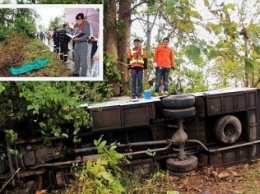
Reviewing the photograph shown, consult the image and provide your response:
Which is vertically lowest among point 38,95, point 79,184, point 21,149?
point 79,184

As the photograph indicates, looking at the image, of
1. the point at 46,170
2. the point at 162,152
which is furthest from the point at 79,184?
the point at 162,152

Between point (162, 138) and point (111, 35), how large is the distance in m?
3.55

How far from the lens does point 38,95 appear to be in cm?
448

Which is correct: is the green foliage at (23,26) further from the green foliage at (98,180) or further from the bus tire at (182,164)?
the bus tire at (182,164)

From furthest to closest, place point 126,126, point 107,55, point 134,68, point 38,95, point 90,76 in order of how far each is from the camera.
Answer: point 107,55 → point 134,68 → point 126,126 → point 38,95 → point 90,76

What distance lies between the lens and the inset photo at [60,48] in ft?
6.40

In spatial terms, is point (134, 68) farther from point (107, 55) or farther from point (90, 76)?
point (90, 76)

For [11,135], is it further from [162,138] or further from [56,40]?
[56,40]

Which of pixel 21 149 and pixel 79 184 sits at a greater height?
pixel 21 149

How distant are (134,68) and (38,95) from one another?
3.00m

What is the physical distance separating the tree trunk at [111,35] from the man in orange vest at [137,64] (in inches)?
50.9

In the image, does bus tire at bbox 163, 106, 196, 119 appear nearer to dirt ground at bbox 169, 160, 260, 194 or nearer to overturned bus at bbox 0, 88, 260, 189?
overturned bus at bbox 0, 88, 260, 189

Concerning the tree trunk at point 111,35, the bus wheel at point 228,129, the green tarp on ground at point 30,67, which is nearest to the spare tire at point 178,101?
the bus wheel at point 228,129

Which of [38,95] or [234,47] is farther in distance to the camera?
[38,95]
